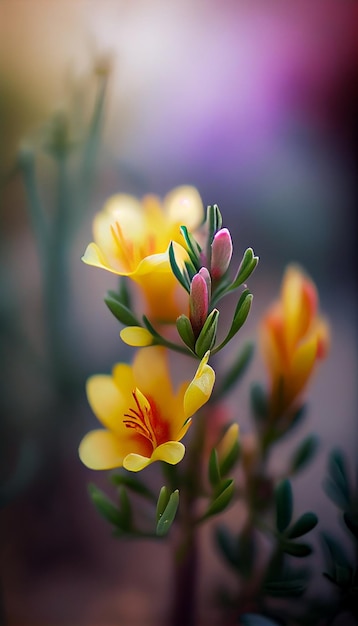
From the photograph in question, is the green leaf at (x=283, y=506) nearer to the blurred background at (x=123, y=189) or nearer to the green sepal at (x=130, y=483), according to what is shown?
the green sepal at (x=130, y=483)

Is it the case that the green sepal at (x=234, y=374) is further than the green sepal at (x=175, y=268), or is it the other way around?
the green sepal at (x=234, y=374)

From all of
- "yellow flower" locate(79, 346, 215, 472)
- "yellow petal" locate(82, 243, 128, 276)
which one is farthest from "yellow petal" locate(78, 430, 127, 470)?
"yellow petal" locate(82, 243, 128, 276)

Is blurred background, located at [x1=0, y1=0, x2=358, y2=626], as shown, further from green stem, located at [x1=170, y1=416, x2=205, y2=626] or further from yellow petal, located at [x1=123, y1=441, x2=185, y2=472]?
yellow petal, located at [x1=123, y1=441, x2=185, y2=472]

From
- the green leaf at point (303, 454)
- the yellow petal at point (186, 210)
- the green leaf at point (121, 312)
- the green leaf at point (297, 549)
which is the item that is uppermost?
the yellow petal at point (186, 210)

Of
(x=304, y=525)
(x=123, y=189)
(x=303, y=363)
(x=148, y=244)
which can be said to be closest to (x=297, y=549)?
(x=304, y=525)

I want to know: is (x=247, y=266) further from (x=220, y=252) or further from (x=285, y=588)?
(x=285, y=588)

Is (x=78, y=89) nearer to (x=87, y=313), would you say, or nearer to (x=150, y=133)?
(x=150, y=133)

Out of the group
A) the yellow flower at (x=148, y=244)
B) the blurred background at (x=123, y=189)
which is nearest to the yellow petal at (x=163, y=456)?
the yellow flower at (x=148, y=244)
